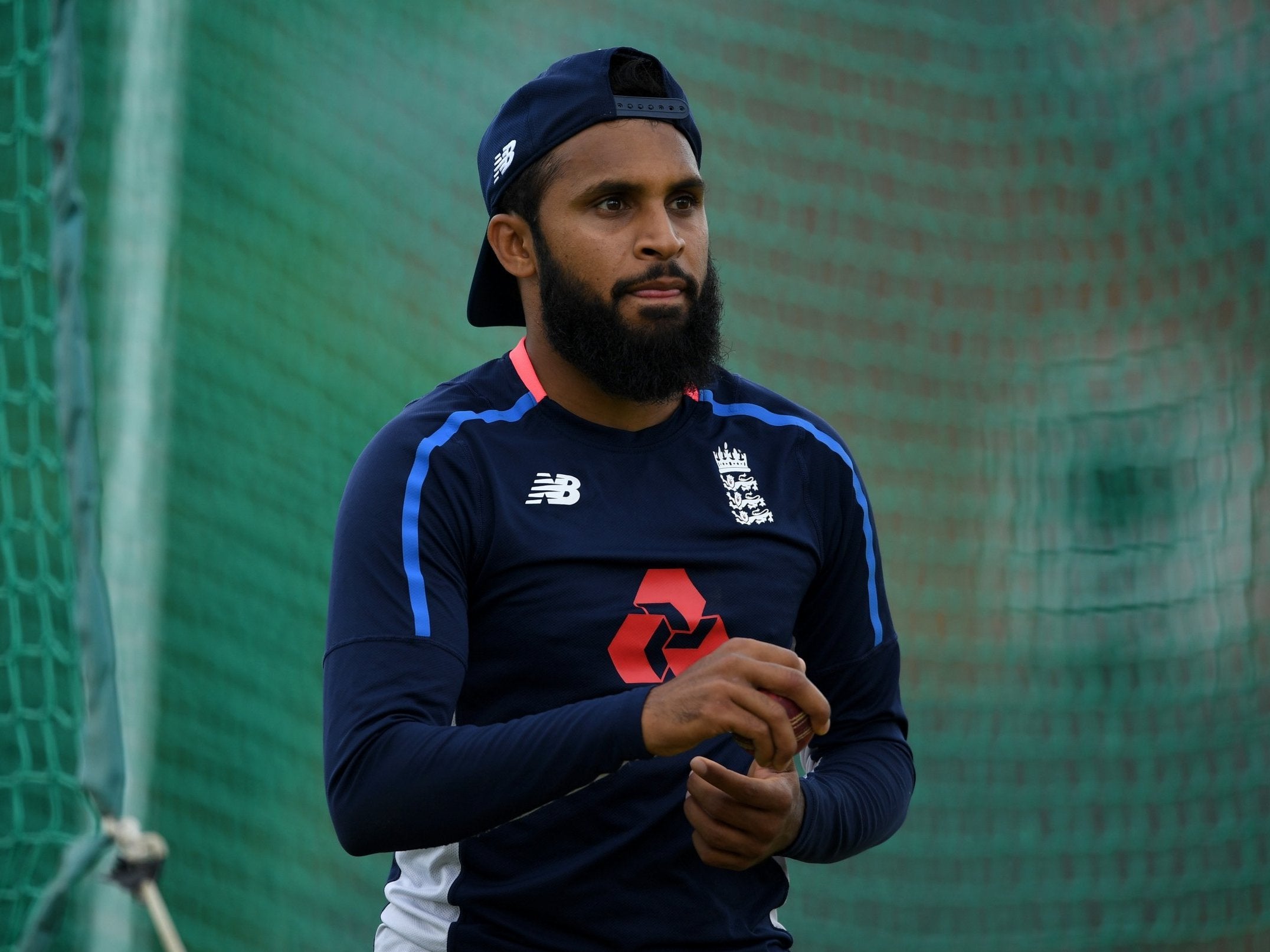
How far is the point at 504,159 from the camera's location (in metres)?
1.94

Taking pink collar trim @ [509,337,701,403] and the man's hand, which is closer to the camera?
the man's hand

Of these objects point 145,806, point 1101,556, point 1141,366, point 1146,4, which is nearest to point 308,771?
point 145,806

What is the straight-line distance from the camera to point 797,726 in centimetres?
153

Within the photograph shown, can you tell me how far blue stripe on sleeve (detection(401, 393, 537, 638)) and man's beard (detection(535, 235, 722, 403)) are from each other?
112 mm

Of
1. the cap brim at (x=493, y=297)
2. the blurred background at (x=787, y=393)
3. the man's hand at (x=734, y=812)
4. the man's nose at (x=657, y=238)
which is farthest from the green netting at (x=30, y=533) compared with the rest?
the man's hand at (x=734, y=812)

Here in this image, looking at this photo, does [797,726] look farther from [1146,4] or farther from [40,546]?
[1146,4]

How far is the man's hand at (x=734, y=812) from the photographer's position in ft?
5.23

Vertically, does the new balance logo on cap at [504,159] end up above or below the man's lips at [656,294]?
above

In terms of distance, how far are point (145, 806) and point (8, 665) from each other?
0.84m

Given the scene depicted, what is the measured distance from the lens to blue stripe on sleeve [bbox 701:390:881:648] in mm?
1951

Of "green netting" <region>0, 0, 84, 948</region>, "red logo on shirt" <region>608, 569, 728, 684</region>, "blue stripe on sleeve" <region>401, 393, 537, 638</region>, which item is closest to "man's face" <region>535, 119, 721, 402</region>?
"blue stripe on sleeve" <region>401, 393, 537, 638</region>

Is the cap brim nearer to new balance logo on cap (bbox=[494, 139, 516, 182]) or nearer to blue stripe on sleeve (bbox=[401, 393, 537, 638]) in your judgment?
new balance logo on cap (bbox=[494, 139, 516, 182])

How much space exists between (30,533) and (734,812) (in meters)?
2.57

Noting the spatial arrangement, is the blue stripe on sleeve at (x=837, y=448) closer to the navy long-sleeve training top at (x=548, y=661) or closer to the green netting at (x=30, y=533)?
the navy long-sleeve training top at (x=548, y=661)
